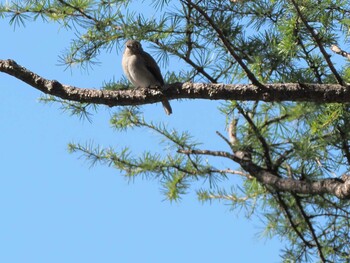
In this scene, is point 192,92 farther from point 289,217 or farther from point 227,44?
point 289,217

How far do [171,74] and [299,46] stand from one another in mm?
363

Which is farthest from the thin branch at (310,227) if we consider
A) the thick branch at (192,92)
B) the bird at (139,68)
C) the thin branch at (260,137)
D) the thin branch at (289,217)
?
the thick branch at (192,92)

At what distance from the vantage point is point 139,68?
6.47 ft

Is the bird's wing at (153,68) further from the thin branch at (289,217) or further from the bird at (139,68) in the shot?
the thin branch at (289,217)

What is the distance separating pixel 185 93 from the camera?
51.3 inches

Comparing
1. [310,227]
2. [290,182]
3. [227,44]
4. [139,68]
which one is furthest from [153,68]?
[227,44]

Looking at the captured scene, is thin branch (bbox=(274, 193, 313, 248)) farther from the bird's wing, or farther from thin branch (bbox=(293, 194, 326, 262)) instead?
the bird's wing

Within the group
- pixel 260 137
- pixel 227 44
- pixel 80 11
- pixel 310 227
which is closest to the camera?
pixel 227 44

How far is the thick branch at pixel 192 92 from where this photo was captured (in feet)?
4.12

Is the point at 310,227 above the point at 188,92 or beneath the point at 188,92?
above

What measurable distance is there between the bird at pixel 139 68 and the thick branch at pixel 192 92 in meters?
0.55

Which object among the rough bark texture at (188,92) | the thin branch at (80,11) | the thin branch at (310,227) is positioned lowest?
the rough bark texture at (188,92)

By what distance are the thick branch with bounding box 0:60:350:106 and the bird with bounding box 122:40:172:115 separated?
1.81 ft

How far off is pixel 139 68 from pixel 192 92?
0.70m
